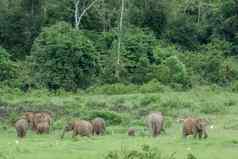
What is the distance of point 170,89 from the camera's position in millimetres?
39344

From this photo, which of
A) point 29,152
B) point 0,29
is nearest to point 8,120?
point 29,152

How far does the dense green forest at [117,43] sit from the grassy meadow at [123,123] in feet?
8.48

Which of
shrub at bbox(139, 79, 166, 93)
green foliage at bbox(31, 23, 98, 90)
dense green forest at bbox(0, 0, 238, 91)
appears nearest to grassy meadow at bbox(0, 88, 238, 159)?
shrub at bbox(139, 79, 166, 93)

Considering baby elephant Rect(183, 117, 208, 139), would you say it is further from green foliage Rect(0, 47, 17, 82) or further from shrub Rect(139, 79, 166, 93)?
green foliage Rect(0, 47, 17, 82)

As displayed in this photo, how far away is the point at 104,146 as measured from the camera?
1914 centimetres

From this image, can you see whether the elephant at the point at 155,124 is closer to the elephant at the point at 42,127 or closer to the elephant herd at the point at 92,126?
the elephant herd at the point at 92,126

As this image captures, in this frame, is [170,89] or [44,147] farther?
[170,89]

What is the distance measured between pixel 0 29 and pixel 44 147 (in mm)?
28231

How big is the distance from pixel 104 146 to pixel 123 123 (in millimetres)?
7892

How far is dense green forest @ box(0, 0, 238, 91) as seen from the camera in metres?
40.4

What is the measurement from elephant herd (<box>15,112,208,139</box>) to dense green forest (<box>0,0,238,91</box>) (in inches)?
598

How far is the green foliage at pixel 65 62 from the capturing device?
3997 centimetres

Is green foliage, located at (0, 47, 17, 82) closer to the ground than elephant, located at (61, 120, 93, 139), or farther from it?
farther from it

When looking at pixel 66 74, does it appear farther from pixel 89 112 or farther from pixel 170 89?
pixel 89 112
